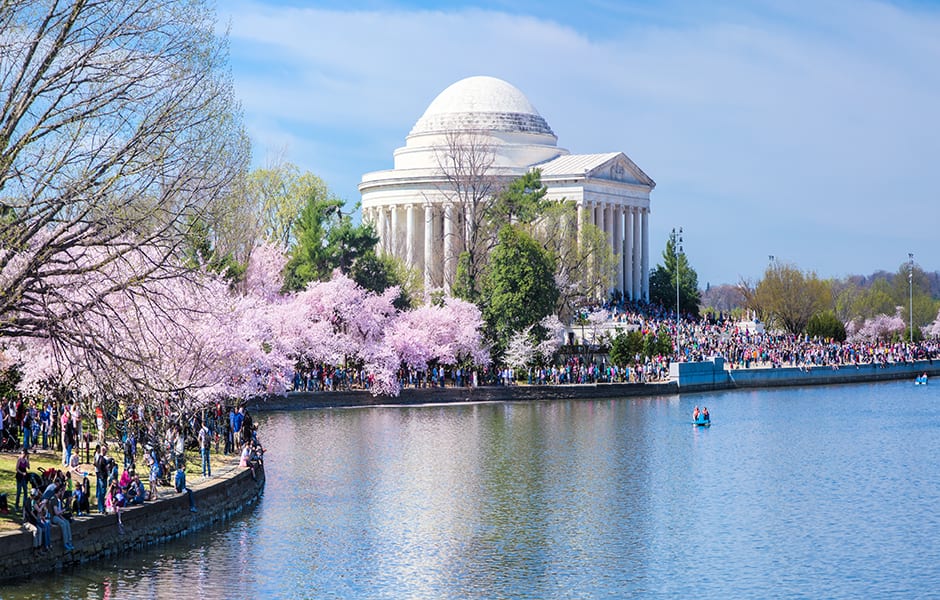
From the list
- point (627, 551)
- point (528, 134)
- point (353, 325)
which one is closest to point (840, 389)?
point (353, 325)

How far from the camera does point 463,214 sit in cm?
9269

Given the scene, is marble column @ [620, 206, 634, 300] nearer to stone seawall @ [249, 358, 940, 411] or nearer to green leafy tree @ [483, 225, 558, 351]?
stone seawall @ [249, 358, 940, 411]

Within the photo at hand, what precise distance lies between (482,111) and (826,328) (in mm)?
39396

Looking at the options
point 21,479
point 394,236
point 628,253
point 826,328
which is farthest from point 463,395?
point 628,253

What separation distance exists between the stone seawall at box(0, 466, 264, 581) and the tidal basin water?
0.52 metres

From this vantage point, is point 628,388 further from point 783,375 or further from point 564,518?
point 564,518

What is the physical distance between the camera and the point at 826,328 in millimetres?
125375

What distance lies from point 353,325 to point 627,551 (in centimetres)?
4903

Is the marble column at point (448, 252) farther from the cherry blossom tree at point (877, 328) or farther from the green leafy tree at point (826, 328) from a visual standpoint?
the cherry blossom tree at point (877, 328)

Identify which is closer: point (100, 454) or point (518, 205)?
point (100, 454)

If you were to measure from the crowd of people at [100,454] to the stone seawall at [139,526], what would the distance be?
0.24 meters

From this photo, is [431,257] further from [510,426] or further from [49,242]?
[49,242]

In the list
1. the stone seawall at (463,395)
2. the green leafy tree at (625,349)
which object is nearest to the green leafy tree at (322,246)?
the stone seawall at (463,395)

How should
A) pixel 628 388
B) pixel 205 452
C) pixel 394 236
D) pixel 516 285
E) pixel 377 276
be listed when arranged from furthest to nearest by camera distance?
pixel 394 236 → pixel 377 276 → pixel 628 388 → pixel 516 285 → pixel 205 452
